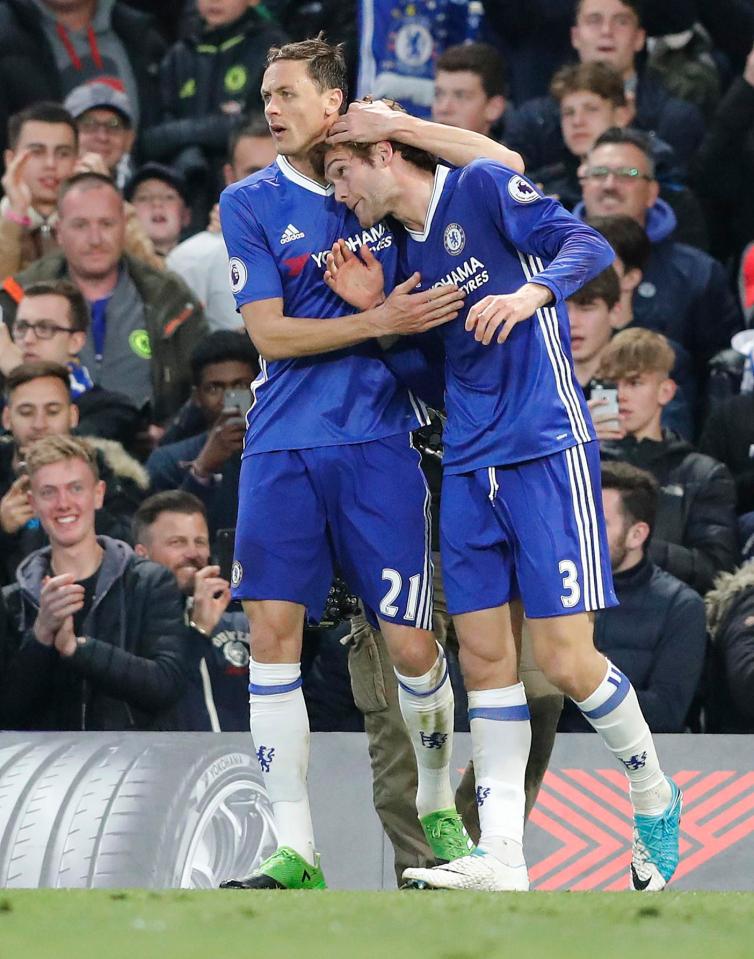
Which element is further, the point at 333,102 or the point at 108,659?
the point at 108,659

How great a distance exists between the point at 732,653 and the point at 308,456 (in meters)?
2.39

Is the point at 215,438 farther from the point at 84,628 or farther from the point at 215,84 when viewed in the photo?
the point at 215,84

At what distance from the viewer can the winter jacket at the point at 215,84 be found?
10.3m

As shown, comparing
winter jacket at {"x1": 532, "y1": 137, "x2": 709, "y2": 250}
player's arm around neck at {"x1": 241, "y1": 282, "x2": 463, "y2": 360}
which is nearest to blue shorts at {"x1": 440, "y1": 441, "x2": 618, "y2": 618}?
player's arm around neck at {"x1": 241, "y1": 282, "x2": 463, "y2": 360}

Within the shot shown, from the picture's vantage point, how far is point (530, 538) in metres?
5.14

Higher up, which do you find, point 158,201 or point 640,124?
point 640,124

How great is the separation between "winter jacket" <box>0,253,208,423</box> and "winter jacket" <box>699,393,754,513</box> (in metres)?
2.38

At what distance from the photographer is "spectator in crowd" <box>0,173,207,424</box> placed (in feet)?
28.3

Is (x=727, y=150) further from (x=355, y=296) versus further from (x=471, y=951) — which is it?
(x=471, y=951)

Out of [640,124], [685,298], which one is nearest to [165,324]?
[685,298]

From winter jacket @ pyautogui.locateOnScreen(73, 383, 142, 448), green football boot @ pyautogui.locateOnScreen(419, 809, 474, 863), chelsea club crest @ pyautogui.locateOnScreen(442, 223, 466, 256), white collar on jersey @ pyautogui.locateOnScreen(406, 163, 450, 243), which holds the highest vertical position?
white collar on jersey @ pyautogui.locateOnScreen(406, 163, 450, 243)

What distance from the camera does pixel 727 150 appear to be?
9.60 metres

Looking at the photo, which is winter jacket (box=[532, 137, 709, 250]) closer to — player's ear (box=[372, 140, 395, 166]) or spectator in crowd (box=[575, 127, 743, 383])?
spectator in crowd (box=[575, 127, 743, 383])

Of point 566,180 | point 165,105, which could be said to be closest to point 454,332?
point 566,180
